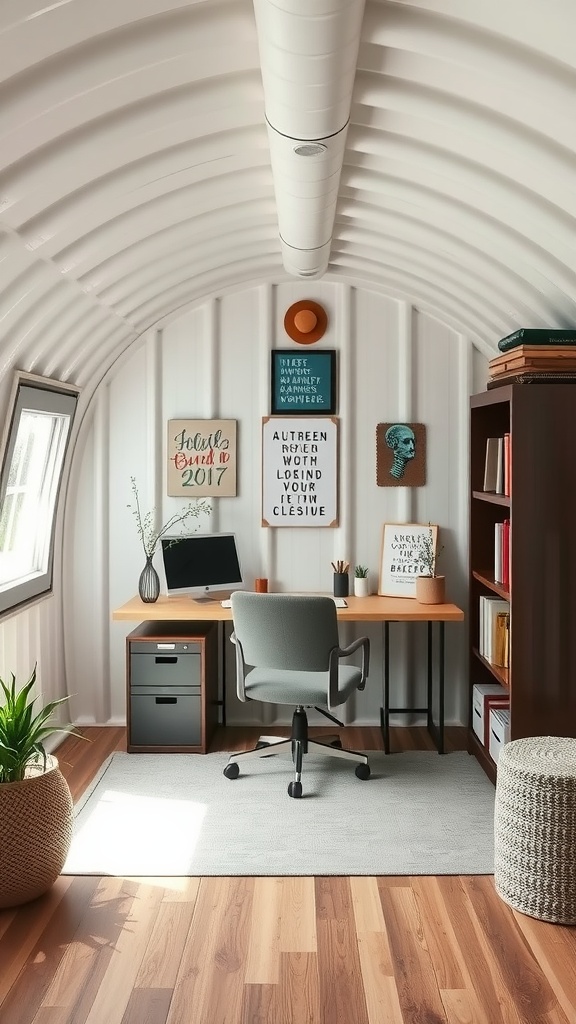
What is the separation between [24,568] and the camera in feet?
18.8

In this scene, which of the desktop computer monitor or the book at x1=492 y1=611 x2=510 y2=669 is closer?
the book at x1=492 y1=611 x2=510 y2=669

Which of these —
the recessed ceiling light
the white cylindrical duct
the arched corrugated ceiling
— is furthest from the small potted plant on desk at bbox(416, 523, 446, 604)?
the recessed ceiling light

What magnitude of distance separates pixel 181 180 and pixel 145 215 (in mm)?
320

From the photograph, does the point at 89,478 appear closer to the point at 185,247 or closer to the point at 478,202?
the point at 185,247

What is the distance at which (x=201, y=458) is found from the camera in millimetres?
6238

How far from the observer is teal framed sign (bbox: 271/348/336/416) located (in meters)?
6.18

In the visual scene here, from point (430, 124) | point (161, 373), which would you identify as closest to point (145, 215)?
point (430, 124)

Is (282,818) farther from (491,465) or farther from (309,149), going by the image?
(309,149)

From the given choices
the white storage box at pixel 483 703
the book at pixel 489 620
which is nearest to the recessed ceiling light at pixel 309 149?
the book at pixel 489 620

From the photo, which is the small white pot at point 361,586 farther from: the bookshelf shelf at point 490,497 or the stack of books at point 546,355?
the stack of books at point 546,355

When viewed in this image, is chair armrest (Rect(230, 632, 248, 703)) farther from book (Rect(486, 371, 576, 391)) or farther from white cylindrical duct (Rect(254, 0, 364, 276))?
white cylindrical duct (Rect(254, 0, 364, 276))

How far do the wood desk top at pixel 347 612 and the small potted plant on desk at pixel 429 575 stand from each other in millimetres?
56

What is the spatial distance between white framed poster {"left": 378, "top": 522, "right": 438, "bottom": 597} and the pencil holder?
1.04 feet

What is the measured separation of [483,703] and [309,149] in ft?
10.9
